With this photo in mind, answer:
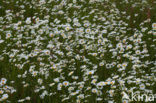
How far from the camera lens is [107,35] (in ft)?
16.9

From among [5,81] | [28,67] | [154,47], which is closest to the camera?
[5,81]

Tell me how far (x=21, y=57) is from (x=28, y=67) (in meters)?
0.22

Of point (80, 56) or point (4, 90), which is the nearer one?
point (4, 90)

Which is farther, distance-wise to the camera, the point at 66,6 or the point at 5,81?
the point at 66,6

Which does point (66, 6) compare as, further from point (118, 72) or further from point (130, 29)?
point (118, 72)

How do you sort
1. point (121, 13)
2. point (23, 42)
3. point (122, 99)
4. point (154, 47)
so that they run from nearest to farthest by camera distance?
1. point (122, 99)
2. point (154, 47)
3. point (23, 42)
4. point (121, 13)

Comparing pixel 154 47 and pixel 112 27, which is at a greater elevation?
pixel 112 27

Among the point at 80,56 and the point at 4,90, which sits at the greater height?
the point at 80,56

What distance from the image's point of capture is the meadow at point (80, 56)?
3.41 metres

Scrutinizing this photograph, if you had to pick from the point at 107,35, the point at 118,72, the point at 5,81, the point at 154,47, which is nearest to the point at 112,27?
the point at 107,35

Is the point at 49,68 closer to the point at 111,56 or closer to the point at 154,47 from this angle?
the point at 111,56

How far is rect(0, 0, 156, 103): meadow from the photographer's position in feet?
11.2

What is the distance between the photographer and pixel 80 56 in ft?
14.2

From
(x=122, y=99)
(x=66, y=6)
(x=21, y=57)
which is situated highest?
(x=66, y=6)
